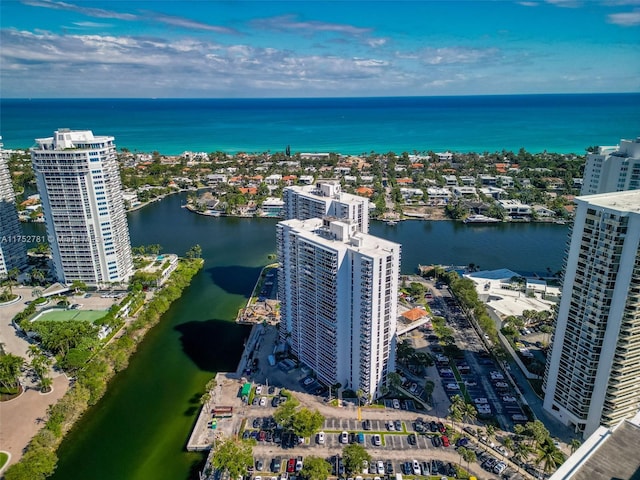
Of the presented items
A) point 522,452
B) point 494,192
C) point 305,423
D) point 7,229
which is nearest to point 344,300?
point 305,423

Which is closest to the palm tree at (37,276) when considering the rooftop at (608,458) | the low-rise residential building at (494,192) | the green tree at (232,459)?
the green tree at (232,459)

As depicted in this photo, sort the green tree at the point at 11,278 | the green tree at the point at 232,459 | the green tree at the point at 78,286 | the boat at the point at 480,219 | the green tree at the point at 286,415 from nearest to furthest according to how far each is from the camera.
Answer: the green tree at the point at 232,459 < the green tree at the point at 286,415 < the green tree at the point at 78,286 < the green tree at the point at 11,278 < the boat at the point at 480,219

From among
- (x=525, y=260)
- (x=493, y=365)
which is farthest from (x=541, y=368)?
(x=525, y=260)

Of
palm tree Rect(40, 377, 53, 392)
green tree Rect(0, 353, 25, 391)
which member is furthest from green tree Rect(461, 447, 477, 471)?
green tree Rect(0, 353, 25, 391)

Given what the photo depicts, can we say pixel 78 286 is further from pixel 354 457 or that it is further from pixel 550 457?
pixel 550 457

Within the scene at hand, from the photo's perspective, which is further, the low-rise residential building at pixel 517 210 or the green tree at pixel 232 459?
the low-rise residential building at pixel 517 210

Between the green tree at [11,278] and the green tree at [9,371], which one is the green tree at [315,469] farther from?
the green tree at [11,278]

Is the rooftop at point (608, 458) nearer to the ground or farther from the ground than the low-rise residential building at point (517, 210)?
farther from the ground
